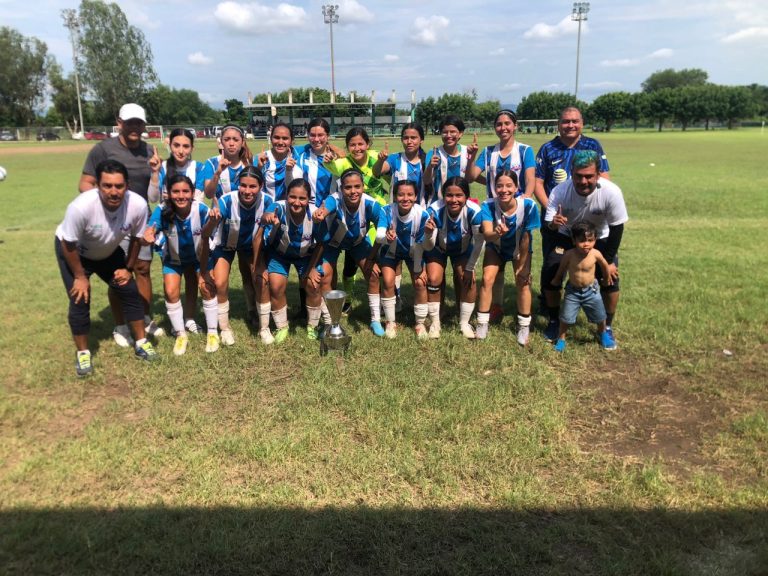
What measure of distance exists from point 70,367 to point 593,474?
4.47 metres

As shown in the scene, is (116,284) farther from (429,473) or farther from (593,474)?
(593,474)

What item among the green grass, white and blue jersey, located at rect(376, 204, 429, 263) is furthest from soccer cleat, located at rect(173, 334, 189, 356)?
white and blue jersey, located at rect(376, 204, 429, 263)

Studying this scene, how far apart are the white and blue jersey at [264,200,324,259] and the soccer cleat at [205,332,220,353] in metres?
1.05

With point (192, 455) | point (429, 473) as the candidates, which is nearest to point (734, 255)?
point (429, 473)

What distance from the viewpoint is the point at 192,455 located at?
134 inches

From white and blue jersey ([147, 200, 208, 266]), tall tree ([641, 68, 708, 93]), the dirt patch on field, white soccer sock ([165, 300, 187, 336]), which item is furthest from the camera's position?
tall tree ([641, 68, 708, 93])

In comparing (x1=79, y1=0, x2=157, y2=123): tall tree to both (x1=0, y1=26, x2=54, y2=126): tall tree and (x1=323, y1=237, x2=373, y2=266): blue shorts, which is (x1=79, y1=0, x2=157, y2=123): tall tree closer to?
(x1=0, y1=26, x2=54, y2=126): tall tree

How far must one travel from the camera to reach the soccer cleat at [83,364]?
4.55 meters

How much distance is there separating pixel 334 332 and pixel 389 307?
76 cm

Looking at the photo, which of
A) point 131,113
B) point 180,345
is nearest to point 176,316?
point 180,345

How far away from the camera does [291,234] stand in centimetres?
511

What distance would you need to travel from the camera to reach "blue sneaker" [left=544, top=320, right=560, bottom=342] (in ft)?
17.3

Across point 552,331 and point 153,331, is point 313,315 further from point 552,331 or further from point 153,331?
point 552,331

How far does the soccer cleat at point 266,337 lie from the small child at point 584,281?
284 cm
